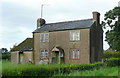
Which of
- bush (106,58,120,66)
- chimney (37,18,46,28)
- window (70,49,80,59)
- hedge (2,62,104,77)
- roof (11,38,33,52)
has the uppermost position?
chimney (37,18,46,28)

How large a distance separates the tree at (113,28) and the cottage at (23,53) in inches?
585

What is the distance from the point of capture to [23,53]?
41.6 metres

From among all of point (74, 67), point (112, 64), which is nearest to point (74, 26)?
point (112, 64)

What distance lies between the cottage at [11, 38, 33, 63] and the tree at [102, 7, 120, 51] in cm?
1487

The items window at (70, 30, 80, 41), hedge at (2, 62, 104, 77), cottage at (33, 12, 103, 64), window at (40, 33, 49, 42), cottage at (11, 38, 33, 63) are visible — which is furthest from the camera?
cottage at (11, 38, 33, 63)

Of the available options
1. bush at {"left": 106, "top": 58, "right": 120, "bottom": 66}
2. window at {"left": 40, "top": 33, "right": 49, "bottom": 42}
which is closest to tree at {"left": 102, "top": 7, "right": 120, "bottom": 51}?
bush at {"left": 106, "top": 58, "right": 120, "bottom": 66}

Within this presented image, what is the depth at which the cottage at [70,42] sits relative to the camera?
34.3 m

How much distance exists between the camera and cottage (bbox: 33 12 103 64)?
3428 centimetres

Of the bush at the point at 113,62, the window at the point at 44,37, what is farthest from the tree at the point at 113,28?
the window at the point at 44,37

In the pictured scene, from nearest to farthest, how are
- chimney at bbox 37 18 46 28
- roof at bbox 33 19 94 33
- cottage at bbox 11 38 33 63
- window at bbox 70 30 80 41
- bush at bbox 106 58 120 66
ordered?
bush at bbox 106 58 120 66, window at bbox 70 30 80 41, roof at bbox 33 19 94 33, cottage at bbox 11 38 33 63, chimney at bbox 37 18 46 28

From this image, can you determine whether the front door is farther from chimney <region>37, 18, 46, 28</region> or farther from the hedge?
the hedge

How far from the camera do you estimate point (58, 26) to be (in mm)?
37938

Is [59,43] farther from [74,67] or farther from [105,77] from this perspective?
[105,77]

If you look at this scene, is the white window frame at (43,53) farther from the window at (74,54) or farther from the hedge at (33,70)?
the hedge at (33,70)
